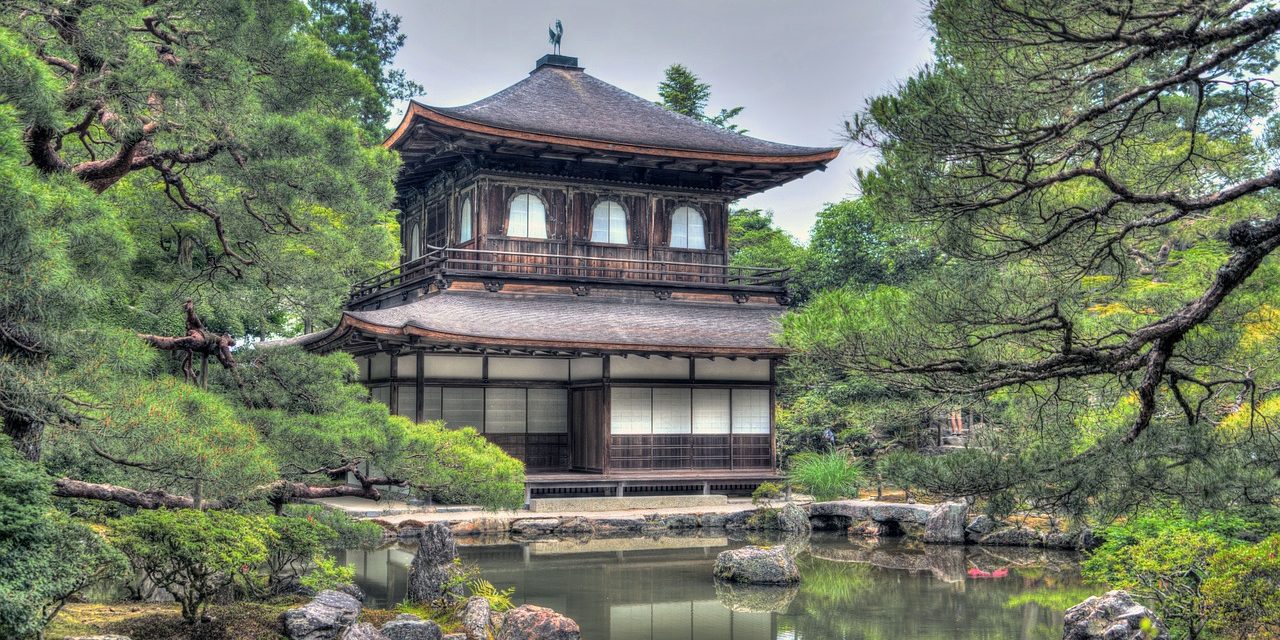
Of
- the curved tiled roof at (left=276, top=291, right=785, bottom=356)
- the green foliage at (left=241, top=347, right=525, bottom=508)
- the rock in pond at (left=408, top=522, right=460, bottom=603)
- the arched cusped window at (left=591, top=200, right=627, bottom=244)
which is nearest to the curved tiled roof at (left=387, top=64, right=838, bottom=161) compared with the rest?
the arched cusped window at (left=591, top=200, right=627, bottom=244)

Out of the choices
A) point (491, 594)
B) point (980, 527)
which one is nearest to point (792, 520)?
point (980, 527)

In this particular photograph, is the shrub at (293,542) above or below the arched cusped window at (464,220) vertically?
below

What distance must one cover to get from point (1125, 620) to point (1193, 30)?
5.17 metres

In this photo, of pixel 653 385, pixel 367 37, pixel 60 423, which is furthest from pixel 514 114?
pixel 367 37

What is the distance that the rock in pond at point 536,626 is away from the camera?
902 cm

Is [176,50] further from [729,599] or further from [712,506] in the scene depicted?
[712,506]

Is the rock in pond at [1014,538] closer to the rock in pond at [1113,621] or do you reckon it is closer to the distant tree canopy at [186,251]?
the rock in pond at [1113,621]

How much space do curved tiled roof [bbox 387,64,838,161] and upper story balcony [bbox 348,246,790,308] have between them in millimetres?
2297

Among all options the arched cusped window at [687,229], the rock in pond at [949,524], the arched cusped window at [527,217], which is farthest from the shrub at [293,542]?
the arched cusped window at [687,229]

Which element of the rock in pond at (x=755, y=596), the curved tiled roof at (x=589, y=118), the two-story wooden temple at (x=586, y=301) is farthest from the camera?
the curved tiled roof at (x=589, y=118)

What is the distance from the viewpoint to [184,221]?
10.3m

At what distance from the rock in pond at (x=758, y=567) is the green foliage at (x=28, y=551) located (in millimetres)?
8092

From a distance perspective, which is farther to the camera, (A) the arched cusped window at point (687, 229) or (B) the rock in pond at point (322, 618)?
(A) the arched cusped window at point (687, 229)

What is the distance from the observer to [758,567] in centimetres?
1289
